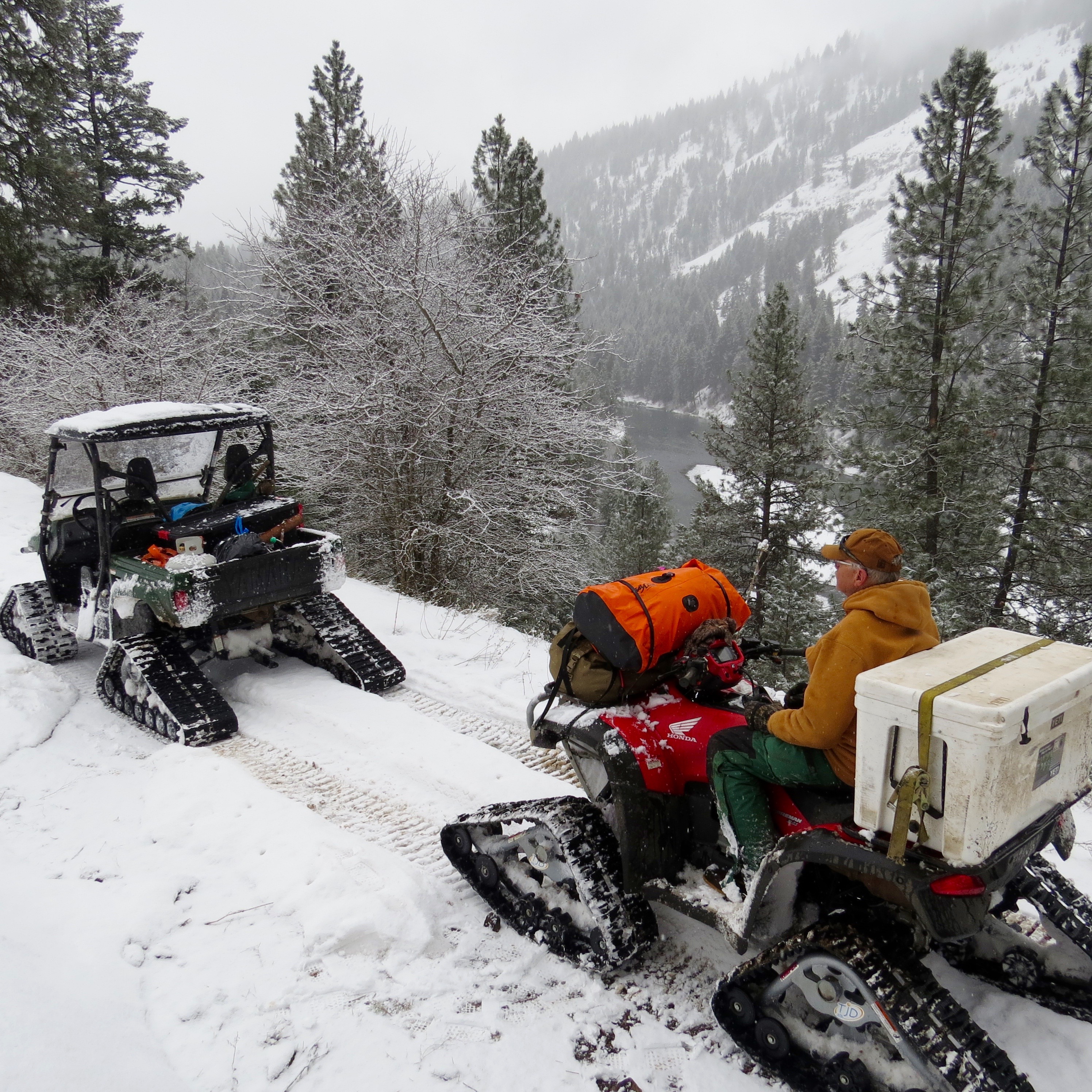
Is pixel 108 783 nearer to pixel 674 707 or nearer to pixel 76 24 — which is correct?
pixel 674 707

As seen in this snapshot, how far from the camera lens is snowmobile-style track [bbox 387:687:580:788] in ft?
15.5

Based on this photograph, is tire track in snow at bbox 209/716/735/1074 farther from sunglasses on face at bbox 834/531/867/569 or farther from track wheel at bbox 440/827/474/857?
sunglasses on face at bbox 834/531/867/569

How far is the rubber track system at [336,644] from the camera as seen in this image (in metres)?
5.78

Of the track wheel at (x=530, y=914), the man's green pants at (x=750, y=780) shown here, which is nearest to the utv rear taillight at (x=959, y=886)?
the man's green pants at (x=750, y=780)

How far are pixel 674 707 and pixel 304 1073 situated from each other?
1.93 meters

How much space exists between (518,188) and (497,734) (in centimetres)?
1721

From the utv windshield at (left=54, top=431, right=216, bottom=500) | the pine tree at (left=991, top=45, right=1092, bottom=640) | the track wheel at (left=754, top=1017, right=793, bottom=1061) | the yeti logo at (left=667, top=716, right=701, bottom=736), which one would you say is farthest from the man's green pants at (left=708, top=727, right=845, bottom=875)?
the pine tree at (left=991, top=45, right=1092, bottom=640)

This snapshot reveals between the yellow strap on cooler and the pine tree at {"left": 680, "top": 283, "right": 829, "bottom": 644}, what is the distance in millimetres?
16593

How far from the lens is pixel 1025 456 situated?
558 inches

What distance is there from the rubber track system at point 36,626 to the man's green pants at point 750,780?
5711 mm

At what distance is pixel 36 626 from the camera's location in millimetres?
6188

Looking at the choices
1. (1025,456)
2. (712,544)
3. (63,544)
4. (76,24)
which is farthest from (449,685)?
(76,24)

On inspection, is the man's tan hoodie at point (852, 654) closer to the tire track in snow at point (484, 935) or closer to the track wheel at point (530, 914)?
the tire track in snow at point (484, 935)

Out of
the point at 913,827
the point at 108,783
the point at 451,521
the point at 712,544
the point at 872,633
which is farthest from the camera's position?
the point at 712,544
